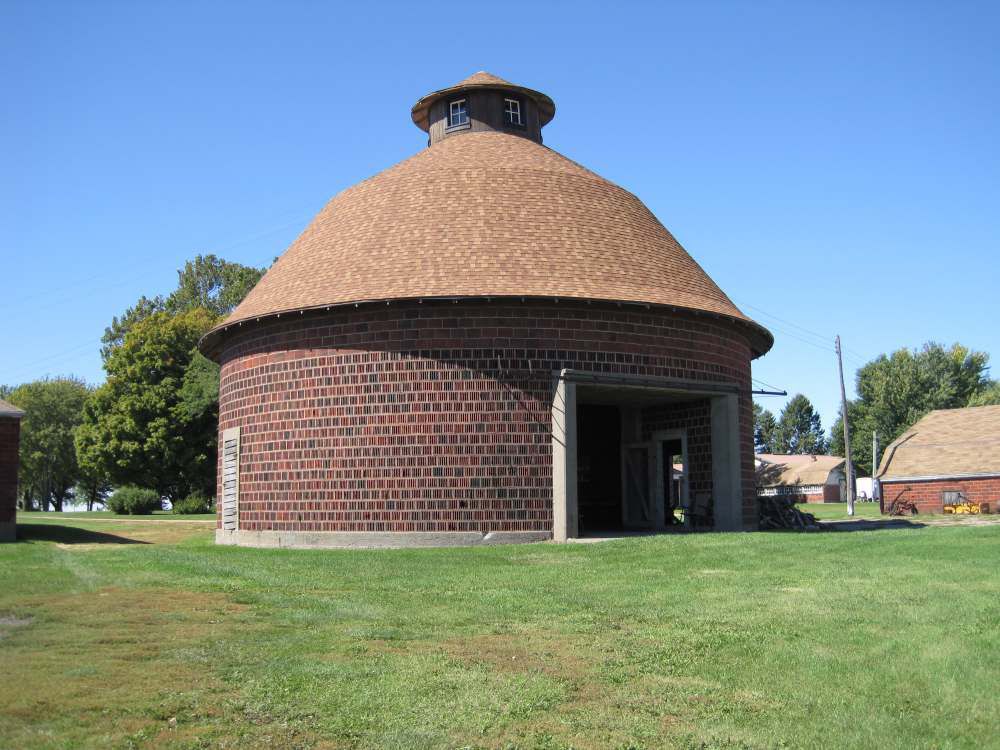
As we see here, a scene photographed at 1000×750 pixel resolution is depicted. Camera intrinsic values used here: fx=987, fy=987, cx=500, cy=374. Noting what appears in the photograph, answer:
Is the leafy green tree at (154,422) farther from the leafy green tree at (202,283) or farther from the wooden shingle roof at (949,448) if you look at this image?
the wooden shingle roof at (949,448)

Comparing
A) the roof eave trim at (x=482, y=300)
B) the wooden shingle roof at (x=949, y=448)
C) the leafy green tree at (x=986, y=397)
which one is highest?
the leafy green tree at (x=986, y=397)

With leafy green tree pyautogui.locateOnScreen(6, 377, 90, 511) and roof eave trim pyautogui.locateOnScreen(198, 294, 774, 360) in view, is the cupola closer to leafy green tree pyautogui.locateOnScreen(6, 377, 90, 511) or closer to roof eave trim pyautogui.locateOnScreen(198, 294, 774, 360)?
roof eave trim pyautogui.locateOnScreen(198, 294, 774, 360)

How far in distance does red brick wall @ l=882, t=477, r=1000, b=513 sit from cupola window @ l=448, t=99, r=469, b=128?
25.2m

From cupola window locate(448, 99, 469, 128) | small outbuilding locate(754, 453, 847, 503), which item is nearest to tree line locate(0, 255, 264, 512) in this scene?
cupola window locate(448, 99, 469, 128)

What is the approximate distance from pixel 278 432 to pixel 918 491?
98.7ft

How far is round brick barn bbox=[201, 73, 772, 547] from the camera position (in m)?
19.7

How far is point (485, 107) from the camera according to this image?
28.8 metres

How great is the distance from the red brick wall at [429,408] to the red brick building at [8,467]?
5655 mm

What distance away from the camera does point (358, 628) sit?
370 inches

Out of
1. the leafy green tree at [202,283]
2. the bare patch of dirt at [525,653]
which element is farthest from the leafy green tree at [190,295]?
the bare patch of dirt at [525,653]

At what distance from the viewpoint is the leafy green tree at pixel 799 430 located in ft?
409

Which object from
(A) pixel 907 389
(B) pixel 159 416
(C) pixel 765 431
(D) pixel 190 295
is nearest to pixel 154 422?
(B) pixel 159 416

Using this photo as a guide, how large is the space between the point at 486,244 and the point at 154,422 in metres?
31.1

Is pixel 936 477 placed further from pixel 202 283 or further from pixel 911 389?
pixel 202 283
